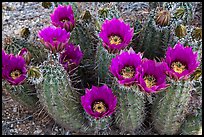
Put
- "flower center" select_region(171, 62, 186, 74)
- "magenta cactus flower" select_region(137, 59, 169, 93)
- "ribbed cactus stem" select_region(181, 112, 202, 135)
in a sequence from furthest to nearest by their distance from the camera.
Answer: "ribbed cactus stem" select_region(181, 112, 202, 135) → "flower center" select_region(171, 62, 186, 74) → "magenta cactus flower" select_region(137, 59, 169, 93)

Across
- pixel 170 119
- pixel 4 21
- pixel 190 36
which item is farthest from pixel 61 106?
pixel 4 21

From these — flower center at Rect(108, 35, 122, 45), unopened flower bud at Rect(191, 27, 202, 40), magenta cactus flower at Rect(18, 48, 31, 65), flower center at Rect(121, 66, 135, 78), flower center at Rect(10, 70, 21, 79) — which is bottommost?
flower center at Rect(10, 70, 21, 79)

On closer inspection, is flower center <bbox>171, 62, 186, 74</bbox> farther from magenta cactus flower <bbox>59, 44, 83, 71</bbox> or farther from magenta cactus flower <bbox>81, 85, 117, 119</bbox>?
magenta cactus flower <bbox>59, 44, 83, 71</bbox>

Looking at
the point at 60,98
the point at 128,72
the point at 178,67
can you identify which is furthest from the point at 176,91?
the point at 60,98

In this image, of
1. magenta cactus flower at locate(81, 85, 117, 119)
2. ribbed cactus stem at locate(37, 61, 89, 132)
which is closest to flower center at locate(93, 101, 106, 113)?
magenta cactus flower at locate(81, 85, 117, 119)

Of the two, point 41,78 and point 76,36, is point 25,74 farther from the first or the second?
point 76,36

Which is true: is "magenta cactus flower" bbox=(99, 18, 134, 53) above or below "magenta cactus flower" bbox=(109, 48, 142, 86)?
above

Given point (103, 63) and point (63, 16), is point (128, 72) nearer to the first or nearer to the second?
point (103, 63)
